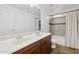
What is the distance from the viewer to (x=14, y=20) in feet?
3.28

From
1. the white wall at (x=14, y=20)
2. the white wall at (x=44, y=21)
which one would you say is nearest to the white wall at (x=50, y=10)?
the white wall at (x=44, y=21)

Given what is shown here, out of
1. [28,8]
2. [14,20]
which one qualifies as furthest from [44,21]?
[14,20]

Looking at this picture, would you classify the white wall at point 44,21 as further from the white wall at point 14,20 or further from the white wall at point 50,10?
the white wall at point 14,20

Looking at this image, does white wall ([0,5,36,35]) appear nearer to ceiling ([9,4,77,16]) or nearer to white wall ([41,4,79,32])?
ceiling ([9,4,77,16])

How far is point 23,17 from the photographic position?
3.51 ft

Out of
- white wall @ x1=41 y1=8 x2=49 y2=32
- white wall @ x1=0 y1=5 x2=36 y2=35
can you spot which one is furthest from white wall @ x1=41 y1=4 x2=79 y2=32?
white wall @ x1=0 y1=5 x2=36 y2=35

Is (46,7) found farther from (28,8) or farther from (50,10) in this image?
(28,8)

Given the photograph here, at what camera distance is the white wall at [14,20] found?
36.1 inches

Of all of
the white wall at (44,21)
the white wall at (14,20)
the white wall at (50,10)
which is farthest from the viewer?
the white wall at (44,21)

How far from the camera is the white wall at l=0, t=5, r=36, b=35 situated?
92 cm
